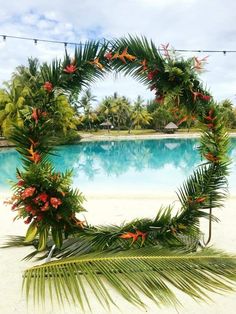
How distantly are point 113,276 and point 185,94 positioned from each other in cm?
242

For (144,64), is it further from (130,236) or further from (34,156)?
(130,236)

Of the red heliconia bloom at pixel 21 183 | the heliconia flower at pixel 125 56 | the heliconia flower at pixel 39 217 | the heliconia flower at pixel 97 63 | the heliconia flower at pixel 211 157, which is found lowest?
the heliconia flower at pixel 39 217

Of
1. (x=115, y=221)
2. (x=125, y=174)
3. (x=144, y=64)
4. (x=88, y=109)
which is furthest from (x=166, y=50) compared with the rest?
(x=88, y=109)

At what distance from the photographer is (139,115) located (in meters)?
54.9

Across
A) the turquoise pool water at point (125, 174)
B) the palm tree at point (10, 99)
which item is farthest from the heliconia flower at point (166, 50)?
the palm tree at point (10, 99)

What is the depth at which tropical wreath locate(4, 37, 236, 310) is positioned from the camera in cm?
325

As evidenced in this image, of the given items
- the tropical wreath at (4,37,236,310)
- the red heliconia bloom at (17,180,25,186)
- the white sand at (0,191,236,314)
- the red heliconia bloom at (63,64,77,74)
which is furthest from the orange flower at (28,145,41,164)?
the white sand at (0,191,236,314)

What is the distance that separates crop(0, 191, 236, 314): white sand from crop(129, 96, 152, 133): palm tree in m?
46.6

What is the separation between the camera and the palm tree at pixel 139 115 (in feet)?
181

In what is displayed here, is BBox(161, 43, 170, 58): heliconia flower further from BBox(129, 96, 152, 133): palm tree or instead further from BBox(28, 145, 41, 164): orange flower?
BBox(129, 96, 152, 133): palm tree

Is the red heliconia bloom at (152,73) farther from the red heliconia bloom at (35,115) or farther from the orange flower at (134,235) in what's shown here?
the orange flower at (134,235)

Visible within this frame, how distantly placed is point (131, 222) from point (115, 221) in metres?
2.57

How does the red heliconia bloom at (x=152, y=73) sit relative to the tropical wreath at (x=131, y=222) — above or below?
above

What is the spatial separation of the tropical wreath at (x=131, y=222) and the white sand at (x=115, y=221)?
0.16m
